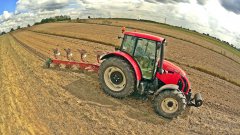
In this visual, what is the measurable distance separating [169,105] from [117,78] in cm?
186

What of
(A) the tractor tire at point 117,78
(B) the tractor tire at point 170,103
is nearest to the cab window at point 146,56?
(A) the tractor tire at point 117,78

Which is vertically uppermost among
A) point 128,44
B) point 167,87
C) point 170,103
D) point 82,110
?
point 128,44

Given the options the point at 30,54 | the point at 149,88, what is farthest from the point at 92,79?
the point at 30,54

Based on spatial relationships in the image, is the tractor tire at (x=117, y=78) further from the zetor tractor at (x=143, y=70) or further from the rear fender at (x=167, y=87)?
the rear fender at (x=167, y=87)

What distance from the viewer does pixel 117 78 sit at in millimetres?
9891

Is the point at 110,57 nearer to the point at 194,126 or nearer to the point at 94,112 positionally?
the point at 94,112

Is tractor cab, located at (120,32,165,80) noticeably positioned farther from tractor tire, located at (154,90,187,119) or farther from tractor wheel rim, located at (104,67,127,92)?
tractor tire, located at (154,90,187,119)

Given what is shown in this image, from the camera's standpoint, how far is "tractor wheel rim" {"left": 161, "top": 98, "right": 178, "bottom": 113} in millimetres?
9055

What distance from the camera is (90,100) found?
9.84m

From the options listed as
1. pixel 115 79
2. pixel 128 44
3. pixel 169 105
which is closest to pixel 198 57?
pixel 128 44

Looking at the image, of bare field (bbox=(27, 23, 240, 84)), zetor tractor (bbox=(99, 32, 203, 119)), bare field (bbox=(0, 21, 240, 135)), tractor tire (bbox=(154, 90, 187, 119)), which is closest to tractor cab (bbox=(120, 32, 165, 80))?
zetor tractor (bbox=(99, 32, 203, 119))

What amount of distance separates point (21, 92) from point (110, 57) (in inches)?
122

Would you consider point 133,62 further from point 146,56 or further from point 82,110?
point 82,110

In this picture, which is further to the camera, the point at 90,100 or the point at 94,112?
the point at 90,100
